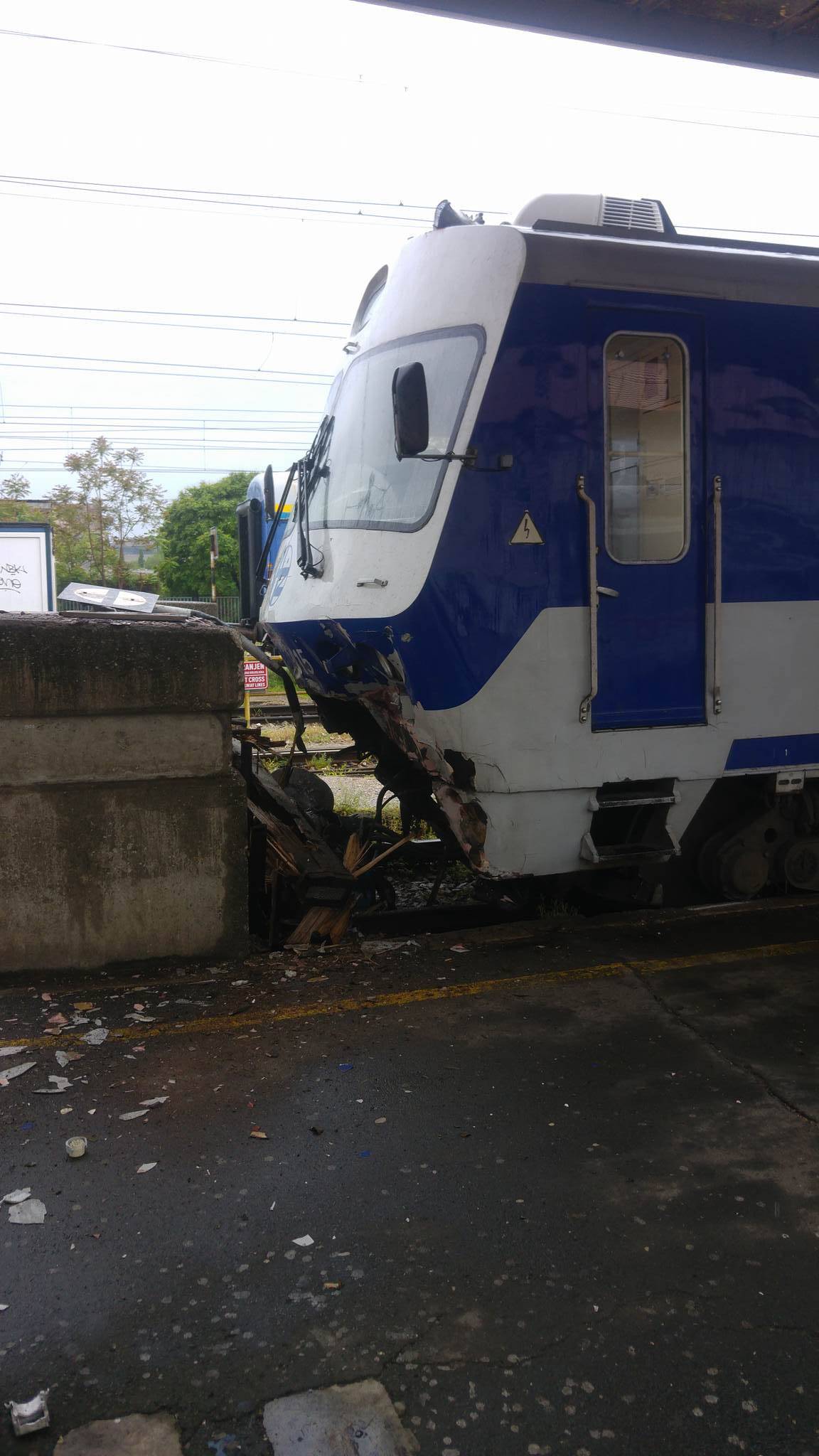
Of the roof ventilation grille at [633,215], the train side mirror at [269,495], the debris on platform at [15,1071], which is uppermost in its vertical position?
Result: the roof ventilation grille at [633,215]

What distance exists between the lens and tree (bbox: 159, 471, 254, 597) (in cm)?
4538

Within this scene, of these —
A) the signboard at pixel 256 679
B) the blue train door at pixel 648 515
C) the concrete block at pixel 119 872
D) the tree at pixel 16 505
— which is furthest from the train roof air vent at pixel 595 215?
the tree at pixel 16 505

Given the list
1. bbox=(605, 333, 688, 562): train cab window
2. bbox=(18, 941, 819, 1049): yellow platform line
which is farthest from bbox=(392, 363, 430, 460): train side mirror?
bbox=(18, 941, 819, 1049): yellow platform line

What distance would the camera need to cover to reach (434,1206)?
9.86 ft

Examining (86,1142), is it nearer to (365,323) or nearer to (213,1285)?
(213,1285)

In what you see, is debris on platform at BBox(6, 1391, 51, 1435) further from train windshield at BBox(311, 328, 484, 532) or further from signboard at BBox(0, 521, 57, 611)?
signboard at BBox(0, 521, 57, 611)

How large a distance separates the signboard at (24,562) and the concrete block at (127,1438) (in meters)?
16.2

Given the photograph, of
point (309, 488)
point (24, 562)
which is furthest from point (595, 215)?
point (24, 562)

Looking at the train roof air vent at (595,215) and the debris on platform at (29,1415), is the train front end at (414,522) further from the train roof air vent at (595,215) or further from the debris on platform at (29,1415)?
the debris on platform at (29,1415)

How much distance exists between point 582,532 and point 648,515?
42 cm

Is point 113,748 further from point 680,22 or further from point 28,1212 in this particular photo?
point 680,22

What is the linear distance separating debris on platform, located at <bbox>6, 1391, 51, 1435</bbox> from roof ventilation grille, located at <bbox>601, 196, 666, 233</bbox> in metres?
5.07

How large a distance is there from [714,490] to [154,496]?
36218mm

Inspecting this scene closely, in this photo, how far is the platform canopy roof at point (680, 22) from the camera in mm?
4703
